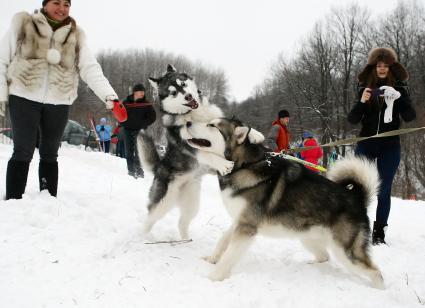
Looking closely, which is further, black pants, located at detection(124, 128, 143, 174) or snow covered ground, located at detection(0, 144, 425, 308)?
black pants, located at detection(124, 128, 143, 174)

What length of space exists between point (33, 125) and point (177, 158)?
1.56 m

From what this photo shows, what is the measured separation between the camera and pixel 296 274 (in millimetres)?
2988

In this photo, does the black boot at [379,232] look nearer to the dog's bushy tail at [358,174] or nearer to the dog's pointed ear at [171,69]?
the dog's bushy tail at [358,174]

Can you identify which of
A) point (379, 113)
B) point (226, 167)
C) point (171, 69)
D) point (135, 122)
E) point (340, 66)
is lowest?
point (226, 167)

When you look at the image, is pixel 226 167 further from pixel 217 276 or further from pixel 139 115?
pixel 139 115

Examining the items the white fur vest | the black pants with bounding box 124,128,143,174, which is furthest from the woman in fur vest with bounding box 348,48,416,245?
the black pants with bounding box 124,128,143,174

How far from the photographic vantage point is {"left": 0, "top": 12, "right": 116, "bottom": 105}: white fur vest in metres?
3.46

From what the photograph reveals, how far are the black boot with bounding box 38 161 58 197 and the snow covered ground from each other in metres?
0.14

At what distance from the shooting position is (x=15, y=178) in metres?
3.60

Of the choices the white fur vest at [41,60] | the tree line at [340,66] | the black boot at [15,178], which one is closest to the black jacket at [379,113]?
the white fur vest at [41,60]

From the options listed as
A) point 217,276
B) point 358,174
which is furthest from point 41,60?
point 358,174

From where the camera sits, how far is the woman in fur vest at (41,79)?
346 cm

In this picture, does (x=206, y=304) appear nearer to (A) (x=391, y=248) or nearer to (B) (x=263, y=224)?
(B) (x=263, y=224)

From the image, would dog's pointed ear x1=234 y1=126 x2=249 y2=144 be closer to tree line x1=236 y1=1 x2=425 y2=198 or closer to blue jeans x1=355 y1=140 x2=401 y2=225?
blue jeans x1=355 y1=140 x2=401 y2=225
